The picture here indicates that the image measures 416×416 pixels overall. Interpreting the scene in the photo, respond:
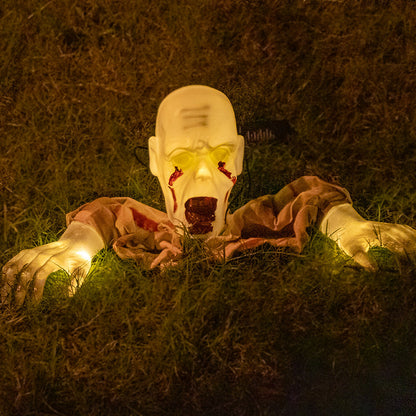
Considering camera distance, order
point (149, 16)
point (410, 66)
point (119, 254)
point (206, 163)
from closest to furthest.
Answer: point (206, 163) < point (119, 254) < point (410, 66) < point (149, 16)

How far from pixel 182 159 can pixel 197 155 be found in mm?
92

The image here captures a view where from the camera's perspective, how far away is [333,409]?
2830mm

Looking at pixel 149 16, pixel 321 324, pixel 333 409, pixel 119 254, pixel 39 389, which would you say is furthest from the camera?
pixel 149 16

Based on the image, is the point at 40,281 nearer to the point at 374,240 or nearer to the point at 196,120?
the point at 196,120

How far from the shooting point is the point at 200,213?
3.49m

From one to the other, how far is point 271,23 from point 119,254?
8.75 feet

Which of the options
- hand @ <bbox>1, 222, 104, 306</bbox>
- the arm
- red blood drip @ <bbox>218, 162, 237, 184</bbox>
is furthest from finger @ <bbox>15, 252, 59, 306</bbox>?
the arm

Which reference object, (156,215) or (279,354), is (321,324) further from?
(156,215)

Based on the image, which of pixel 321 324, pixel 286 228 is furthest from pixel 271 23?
pixel 321 324

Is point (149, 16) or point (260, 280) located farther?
point (149, 16)

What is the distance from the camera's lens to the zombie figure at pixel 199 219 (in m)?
3.40

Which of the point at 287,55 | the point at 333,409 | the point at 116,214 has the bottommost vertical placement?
the point at 333,409

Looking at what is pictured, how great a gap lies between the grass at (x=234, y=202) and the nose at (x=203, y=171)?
0.46m

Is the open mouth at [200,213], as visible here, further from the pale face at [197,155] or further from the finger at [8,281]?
the finger at [8,281]
